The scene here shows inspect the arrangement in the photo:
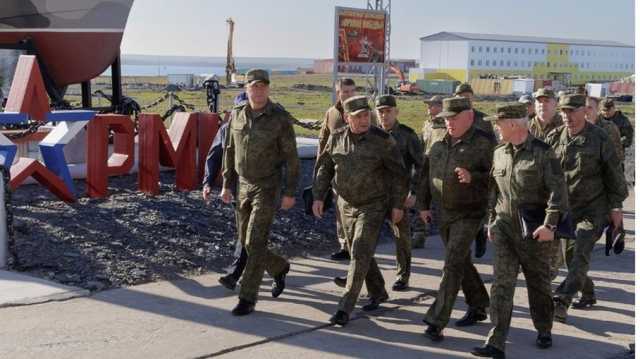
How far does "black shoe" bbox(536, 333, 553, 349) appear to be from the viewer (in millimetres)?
7043

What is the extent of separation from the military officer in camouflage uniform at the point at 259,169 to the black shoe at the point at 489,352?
1.92m

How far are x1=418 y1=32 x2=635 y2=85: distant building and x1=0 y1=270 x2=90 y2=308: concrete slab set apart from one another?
83256mm

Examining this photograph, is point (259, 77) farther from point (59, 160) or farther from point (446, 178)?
point (59, 160)

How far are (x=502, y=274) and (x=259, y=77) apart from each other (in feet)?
8.33

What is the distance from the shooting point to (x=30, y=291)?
8.28 metres

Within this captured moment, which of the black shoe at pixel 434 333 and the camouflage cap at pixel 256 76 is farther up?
the camouflage cap at pixel 256 76

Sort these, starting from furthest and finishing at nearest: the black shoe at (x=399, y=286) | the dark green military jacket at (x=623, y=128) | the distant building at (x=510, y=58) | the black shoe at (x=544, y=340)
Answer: the distant building at (x=510, y=58)
the dark green military jacket at (x=623, y=128)
the black shoe at (x=399, y=286)
the black shoe at (x=544, y=340)

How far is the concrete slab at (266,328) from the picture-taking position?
6.86 m

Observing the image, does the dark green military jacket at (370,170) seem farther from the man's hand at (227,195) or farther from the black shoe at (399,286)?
the black shoe at (399,286)

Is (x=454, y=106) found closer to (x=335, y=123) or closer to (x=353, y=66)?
(x=335, y=123)

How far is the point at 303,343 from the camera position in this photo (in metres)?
7.07

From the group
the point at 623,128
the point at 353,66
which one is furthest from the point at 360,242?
the point at 353,66

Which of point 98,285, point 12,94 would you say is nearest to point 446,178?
point 98,285

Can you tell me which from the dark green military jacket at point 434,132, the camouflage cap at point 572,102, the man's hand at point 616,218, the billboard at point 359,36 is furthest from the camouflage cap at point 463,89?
the billboard at point 359,36
